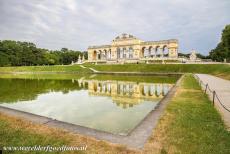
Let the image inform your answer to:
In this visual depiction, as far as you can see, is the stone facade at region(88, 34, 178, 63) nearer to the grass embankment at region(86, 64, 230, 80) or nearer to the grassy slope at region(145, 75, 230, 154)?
the grass embankment at region(86, 64, 230, 80)

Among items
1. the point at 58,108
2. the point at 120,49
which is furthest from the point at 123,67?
the point at 58,108

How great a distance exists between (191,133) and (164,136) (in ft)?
2.74

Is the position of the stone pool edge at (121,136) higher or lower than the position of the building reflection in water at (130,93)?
higher

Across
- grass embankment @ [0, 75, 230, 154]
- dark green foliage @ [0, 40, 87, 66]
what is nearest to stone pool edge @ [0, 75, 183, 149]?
grass embankment @ [0, 75, 230, 154]

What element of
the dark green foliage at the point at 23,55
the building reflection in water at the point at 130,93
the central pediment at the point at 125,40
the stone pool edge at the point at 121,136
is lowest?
the building reflection in water at the point at 130,93

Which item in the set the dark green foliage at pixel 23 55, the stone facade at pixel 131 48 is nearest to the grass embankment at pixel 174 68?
the stone facade at pixel 131 48

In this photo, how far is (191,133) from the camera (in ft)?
16.9

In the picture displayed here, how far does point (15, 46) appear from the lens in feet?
260

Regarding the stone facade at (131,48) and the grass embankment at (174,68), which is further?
the stone facade at (131,48)

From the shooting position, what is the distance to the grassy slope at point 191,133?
428 cm

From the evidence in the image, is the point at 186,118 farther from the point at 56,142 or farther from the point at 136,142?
the point at 56,142

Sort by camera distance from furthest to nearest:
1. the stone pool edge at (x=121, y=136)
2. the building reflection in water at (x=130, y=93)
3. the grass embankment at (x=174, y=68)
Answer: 1. the grass embankment at (x=174, y=68)
2. the building reflection in water at (x=130, y=93)
3. the stone pool edge at (x=121, y=136)

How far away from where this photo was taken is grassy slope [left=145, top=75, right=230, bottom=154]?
4277mm

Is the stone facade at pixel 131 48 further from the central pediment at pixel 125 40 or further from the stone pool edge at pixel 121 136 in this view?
the stone pool edge at pixel 121 136
